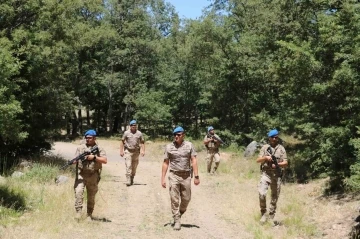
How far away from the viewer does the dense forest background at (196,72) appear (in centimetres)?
1334

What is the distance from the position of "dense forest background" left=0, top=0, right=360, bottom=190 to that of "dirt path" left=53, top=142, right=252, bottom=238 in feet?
11.0

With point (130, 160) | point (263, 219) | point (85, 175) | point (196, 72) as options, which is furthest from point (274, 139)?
point (196, 72)

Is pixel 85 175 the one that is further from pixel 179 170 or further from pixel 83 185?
pixel 179 170

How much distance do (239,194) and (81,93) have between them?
32.6 metres

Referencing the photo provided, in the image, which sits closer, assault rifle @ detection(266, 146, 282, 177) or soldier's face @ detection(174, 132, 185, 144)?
soldier's face @ detection(174, 132, 185, 144)

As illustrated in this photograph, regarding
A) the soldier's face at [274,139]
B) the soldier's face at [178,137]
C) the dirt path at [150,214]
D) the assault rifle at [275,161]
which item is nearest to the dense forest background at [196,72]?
the assault rifle at [275,161]

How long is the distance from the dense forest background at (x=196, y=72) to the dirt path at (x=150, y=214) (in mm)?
3338

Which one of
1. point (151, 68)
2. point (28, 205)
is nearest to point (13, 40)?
point (28, 205)

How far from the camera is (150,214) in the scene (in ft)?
34.1

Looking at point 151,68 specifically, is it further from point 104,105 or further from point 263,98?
point 263,98

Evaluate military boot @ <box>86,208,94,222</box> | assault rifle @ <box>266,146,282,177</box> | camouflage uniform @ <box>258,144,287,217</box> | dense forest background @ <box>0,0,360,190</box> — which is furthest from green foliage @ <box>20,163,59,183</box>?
assault rifle @ <box>266,146,282,177</box>

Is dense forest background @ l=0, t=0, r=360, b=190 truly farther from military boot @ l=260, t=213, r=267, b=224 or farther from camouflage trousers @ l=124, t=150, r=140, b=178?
camouflage trousers @ l=124, t=150, r=140, b=178

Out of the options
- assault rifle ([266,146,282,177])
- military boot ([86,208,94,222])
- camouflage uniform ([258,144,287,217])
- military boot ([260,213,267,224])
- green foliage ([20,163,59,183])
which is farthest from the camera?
green foliage ([20,163,59,183])

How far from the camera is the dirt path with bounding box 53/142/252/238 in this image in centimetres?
868
